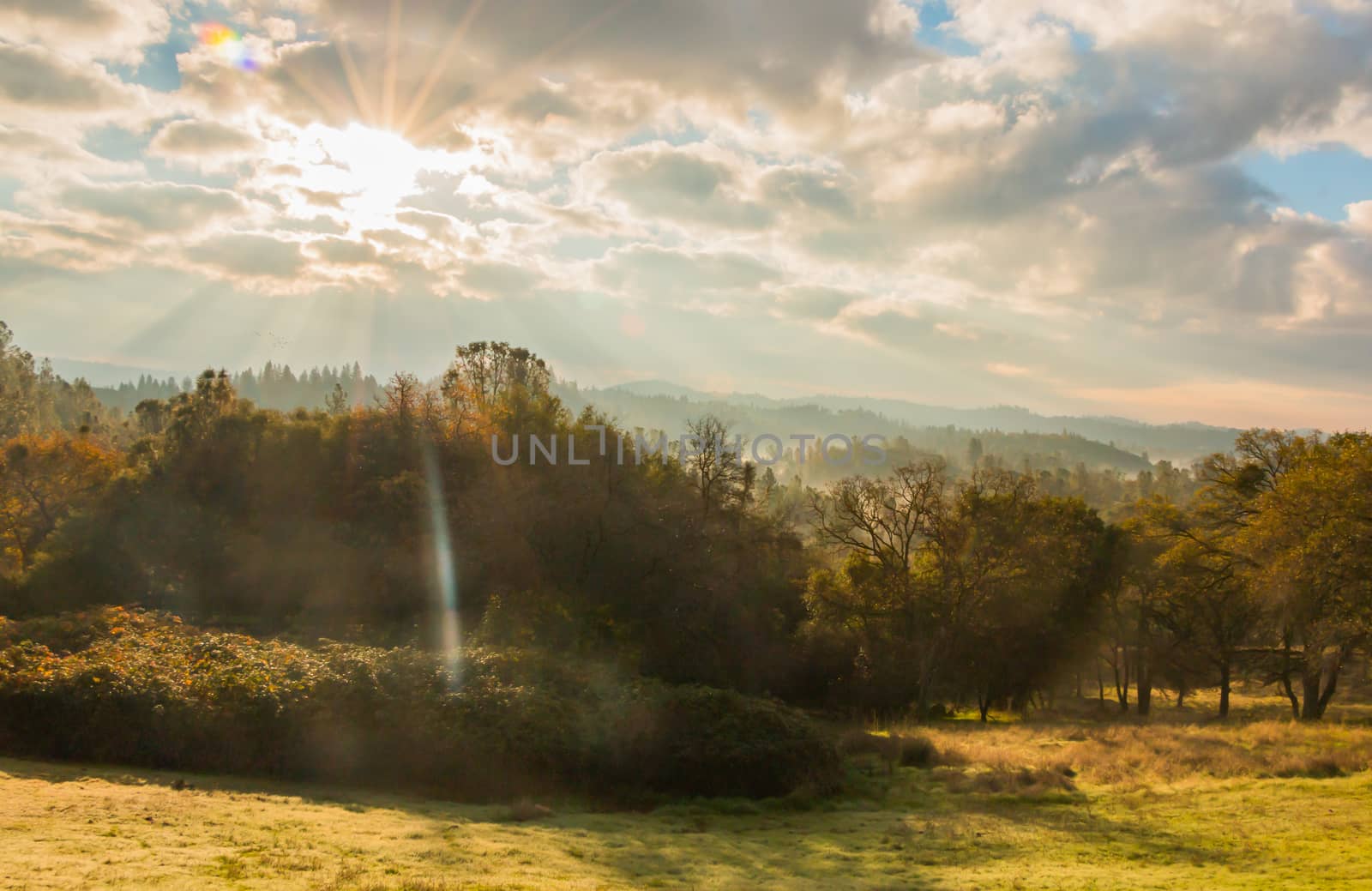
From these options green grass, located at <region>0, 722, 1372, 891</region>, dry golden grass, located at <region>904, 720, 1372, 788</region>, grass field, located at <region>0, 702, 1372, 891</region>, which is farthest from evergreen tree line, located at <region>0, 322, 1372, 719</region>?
green grass, located at <region>0, 722, 1372, 891</region>

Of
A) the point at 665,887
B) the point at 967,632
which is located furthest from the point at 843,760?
the point at 967,632

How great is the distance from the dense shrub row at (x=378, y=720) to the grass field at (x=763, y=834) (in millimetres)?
1171

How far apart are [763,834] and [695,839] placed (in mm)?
1661

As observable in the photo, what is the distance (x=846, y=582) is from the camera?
37281 millimetres

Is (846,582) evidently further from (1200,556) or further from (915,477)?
(1200,556)

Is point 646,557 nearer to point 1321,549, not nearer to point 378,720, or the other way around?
point 378,720

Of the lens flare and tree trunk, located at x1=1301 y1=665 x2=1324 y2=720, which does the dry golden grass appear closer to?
tree trunk, located at x1=1301 y1=665 x2=1324 y2=720

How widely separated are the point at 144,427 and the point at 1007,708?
74.4 metres

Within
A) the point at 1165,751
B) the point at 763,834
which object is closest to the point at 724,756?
the point at 763,834


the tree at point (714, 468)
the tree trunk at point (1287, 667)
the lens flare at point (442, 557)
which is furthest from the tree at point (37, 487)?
the tree trunk at point (1287, 667)

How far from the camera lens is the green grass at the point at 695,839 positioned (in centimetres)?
995

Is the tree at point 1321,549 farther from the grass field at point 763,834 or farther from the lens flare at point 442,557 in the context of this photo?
the lens flare at point 442,557

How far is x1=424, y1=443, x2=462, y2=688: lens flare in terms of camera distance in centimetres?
2985

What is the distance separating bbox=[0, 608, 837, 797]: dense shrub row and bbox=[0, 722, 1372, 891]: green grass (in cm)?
119
